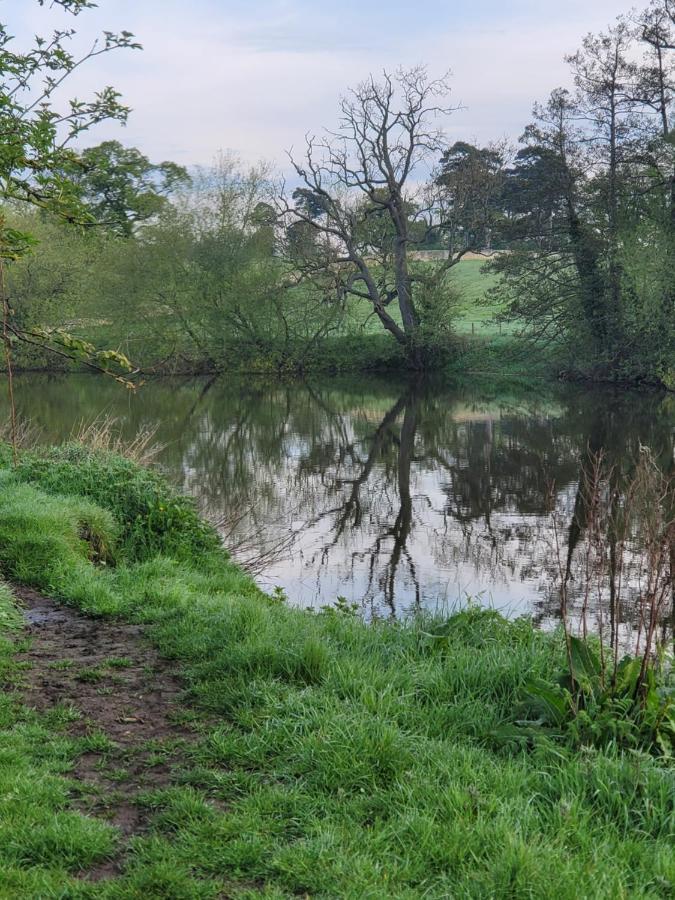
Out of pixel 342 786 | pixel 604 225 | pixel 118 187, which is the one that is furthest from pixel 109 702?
pixel 604 225

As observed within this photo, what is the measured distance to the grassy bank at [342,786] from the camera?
343 centimetres

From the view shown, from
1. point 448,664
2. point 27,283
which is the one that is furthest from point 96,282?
point 448,664

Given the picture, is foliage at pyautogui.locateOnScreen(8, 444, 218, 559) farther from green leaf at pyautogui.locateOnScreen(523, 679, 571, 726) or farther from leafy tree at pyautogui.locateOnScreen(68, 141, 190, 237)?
green leaf at pyautogui.locateOnScreen(523, 679, 571, 726)

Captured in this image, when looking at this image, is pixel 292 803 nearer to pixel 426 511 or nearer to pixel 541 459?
pixel 426 511

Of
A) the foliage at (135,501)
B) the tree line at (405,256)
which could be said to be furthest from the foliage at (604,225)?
the foliage at (135,501)

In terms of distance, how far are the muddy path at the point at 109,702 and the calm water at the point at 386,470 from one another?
8.75ft

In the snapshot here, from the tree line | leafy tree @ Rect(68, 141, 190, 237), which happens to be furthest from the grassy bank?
the tree line

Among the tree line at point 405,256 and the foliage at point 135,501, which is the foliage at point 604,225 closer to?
the tree line at point 405,256

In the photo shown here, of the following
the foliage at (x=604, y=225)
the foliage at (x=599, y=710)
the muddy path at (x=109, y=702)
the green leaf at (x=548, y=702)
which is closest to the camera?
the muddy path at (x=109, y=702)

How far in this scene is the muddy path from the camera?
13.9 ft

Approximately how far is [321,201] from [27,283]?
16353 millimetres

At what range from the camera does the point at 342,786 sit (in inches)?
164

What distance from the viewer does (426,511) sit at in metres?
16.7

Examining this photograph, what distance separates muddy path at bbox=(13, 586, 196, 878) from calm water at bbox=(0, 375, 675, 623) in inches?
105
